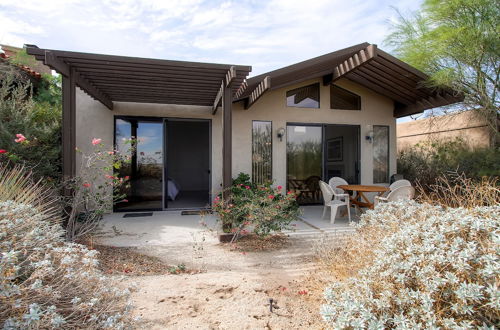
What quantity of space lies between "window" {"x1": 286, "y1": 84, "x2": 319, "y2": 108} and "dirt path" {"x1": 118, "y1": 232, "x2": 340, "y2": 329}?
4.90m

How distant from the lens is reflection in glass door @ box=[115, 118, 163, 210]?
7.23 meters

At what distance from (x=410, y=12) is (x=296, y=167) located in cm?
461

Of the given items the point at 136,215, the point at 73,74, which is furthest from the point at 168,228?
the point at 73,74

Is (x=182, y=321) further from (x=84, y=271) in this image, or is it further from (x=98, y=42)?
(x=98, y=42)

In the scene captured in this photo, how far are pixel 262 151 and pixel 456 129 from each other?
6042 mm

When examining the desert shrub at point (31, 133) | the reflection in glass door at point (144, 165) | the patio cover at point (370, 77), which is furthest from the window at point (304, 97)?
the desert shrub at point (31, 133)

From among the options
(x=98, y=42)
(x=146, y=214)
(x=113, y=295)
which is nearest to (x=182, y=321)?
(x=113, y=295)

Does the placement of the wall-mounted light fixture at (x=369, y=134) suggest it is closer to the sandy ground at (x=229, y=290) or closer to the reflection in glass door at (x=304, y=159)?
Result: the reflection in glass door at (x=304, y=159)

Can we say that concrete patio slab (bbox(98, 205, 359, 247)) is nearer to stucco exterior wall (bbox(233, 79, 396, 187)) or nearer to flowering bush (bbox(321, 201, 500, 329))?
stucco exterior wall (bbox(233, 79, 396, 187))

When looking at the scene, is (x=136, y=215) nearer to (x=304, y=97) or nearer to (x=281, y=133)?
(x=281, y=133)

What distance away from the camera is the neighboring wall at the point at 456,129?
25.0 ft

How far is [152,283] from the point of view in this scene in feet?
9.78

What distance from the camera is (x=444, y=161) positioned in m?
8.35

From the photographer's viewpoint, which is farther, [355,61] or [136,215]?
[136,215]
